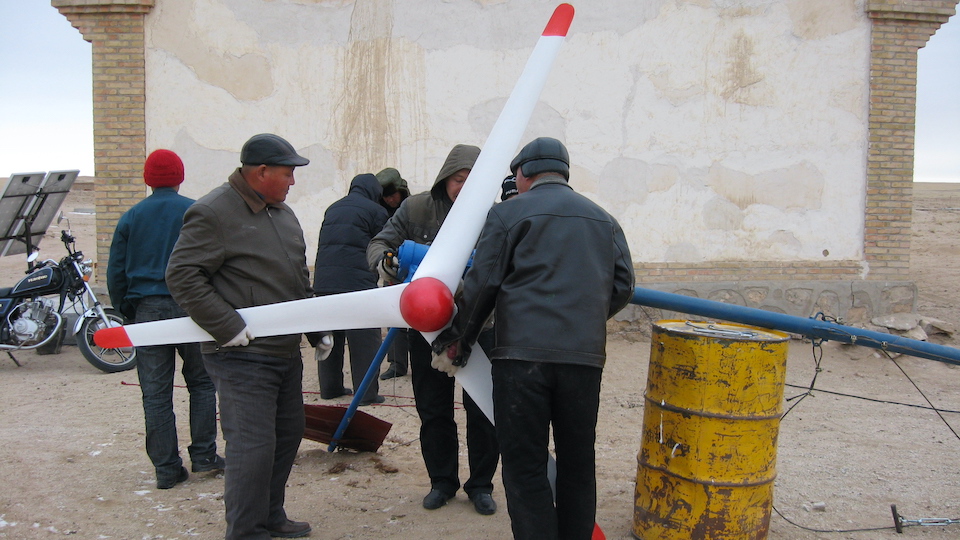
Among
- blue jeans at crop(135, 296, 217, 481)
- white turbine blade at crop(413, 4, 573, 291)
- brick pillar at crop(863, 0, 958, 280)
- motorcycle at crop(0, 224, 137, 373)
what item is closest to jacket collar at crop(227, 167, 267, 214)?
white turbine blade at crop(413, 4, 573, 291)

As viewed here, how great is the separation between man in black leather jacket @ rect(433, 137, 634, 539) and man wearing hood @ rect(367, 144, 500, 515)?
881 millimetres

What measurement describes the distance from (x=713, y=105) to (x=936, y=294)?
583cm

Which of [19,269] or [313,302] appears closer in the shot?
[313,302]

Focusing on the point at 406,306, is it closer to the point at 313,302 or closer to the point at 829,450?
the point at 313,302

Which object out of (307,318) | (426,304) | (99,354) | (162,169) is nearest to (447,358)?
(426,304)

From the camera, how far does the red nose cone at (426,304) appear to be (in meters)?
2.63

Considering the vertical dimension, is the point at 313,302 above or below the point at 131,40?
below

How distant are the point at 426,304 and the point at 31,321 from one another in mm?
6488

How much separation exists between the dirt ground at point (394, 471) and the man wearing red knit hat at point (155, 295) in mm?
261

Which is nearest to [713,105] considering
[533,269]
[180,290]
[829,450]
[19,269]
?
[829,450]

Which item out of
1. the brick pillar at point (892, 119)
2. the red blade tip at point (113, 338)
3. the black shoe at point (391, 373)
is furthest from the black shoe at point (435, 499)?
the brick pillar at point (892, 119)

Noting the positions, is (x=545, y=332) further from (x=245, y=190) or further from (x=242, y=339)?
(x=245, y=190)

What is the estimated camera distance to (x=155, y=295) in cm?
410

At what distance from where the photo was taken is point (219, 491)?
13.3 ft
